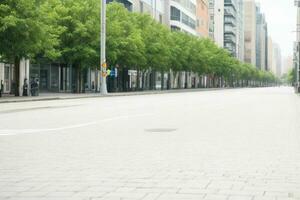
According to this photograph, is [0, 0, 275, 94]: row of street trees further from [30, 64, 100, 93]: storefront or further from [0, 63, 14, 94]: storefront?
[30, 64, 100, 93]: storefront

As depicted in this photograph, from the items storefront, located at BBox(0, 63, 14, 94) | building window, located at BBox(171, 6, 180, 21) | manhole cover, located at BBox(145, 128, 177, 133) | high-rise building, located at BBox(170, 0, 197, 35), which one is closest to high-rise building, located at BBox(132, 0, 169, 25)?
high-rise building, located at BBox(170, 0, 197, 35)

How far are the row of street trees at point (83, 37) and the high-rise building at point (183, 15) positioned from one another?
11038mm

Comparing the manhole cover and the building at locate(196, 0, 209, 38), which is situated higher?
the building at locate(196, 0, 209, 38)

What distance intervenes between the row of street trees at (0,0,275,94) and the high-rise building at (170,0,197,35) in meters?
11.0

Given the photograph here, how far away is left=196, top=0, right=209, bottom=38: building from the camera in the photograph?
14312 cm

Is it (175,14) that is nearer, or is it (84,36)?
(84,36)

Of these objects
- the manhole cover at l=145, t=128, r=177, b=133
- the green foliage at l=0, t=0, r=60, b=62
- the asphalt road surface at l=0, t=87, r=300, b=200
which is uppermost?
the green foliage at l=0, t=0, r=60, b=62

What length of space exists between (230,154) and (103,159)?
2.20m

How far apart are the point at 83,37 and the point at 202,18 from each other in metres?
97.0

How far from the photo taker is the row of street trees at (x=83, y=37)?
40.4 meters

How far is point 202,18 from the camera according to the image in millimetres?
150750

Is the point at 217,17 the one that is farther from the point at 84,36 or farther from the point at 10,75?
the point at 10,75

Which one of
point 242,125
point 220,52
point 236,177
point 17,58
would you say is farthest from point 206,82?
point 236,177

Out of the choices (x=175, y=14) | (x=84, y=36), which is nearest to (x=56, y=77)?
(x=84, y=36)
